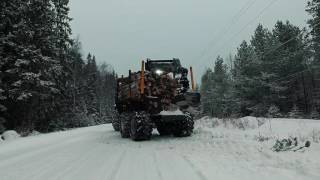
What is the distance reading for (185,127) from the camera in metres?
17.7

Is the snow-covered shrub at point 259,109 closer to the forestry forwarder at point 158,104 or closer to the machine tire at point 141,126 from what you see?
the forestry forwarder at point 158,104

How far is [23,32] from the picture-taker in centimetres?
2592

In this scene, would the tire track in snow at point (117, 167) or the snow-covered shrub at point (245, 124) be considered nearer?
the tire track in snow at point (117, 167)

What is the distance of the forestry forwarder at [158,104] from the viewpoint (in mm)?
16594

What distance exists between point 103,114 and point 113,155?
267ft

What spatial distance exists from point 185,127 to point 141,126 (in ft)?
6.99

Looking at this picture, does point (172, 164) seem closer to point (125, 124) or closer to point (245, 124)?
point (125, 124)

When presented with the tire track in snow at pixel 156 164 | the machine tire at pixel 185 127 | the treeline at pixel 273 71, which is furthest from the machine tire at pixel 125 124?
the treeline at pixel 273 71

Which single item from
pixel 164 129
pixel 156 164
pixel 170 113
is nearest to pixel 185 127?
pixel 170 113

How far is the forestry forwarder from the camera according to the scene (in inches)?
653

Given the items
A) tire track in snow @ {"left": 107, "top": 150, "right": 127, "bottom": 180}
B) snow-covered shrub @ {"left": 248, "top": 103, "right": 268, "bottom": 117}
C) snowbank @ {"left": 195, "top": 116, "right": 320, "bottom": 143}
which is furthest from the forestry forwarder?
snow-covered shrub @ {"left": 248, "top": 103, "right": 268, "bottom": 117}

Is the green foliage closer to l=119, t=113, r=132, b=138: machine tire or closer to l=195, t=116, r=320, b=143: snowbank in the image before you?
l=195, t=116, r=320, b=143: snowbank

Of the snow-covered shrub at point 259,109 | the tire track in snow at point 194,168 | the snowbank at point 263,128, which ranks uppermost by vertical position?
the snow-covered shrub at point 259,109

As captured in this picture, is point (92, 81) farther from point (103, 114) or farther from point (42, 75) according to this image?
point (42, 75)
